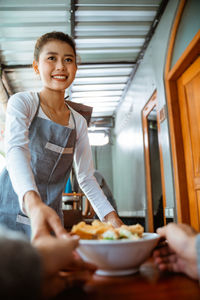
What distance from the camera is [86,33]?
3713 mm

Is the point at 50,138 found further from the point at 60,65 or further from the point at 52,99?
the point at 60,65

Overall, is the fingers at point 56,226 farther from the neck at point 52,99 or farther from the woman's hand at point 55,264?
the neck at point 52,99

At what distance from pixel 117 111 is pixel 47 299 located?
21.2ft

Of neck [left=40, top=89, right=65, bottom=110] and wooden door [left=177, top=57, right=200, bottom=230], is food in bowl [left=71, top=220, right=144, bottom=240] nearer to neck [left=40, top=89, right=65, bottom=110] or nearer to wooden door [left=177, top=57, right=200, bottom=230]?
neck [left=40, top=89, right=65, bottom=110]

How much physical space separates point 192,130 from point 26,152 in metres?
2.12

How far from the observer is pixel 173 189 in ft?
9.63

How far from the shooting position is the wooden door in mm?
2561

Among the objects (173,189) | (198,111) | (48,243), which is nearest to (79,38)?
(198,111)

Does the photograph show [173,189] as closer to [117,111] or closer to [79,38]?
[79,38]

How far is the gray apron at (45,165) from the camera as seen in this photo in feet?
3.66

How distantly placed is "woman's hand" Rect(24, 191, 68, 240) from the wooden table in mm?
129

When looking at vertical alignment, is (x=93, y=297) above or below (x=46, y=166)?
below

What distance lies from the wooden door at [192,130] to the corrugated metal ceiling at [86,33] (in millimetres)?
1186

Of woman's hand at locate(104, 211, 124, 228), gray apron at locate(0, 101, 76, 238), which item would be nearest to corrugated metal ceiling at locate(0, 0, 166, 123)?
gray apron at locate(0, 101, 76, 238)
